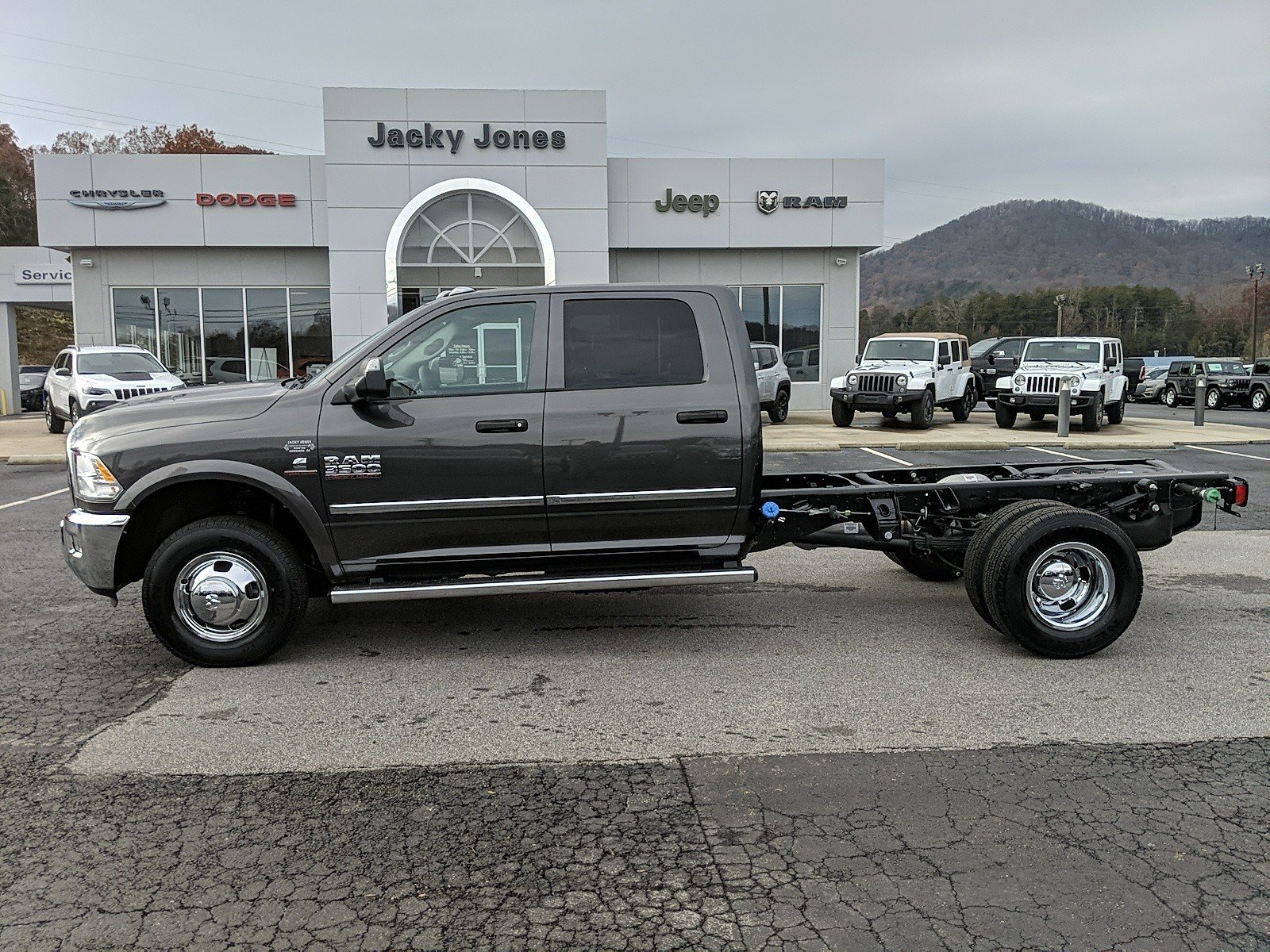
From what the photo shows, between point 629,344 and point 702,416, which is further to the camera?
point 629,344

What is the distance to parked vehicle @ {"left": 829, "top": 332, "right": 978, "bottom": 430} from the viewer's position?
69.4 feet

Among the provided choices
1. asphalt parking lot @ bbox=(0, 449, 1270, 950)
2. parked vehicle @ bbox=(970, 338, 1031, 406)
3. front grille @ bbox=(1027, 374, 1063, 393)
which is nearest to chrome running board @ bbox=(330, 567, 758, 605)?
asphalt parking lot @ bbox=(0, 449, 1270, 950)

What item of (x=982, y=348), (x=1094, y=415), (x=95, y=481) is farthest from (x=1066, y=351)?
(x=95, y=481)

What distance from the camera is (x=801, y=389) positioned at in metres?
28.7

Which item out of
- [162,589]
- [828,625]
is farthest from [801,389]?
[162,589]

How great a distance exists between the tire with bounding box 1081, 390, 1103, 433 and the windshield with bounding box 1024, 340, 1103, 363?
1.03 metres

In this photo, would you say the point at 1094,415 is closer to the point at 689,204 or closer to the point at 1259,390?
the point at 689,204

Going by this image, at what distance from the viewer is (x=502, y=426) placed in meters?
5.52

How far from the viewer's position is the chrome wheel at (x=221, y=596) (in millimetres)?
5422

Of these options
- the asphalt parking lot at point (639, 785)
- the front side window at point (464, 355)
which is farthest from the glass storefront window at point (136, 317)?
the front side window at point (464, 355)

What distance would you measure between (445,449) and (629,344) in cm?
121

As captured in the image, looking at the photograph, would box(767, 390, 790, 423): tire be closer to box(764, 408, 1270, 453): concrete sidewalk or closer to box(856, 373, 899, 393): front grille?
box(764, 408, 1270, 453): concrete sidewalk

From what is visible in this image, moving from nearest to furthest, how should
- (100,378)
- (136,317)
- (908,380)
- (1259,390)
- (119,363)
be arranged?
1. (100,378)
2. (119,363)
3. (908,380)
4. (136,317)
5. (1259,390)

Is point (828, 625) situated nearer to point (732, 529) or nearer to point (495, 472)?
point (732, 529)
